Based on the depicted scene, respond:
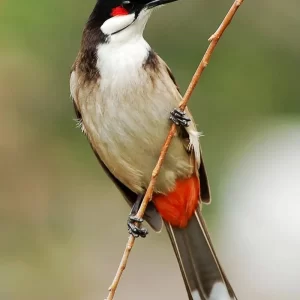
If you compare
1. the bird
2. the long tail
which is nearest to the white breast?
the bird

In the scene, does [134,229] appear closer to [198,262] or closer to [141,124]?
[198,262]

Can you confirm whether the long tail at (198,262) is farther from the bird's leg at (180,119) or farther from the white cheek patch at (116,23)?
the white cheek patch at (116,23)

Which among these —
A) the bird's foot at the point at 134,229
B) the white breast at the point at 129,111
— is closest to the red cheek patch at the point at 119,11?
the white breast at the point at 129,111

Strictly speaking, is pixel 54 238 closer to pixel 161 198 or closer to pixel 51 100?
pixel 51 100

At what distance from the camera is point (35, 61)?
6.71 metres

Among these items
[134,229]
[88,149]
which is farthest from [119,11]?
[88,149]

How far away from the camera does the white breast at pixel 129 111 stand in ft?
11.6

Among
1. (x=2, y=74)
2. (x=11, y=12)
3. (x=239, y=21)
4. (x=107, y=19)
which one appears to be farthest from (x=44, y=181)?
(x=107, y=19)

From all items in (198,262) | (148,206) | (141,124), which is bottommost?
(198,262)

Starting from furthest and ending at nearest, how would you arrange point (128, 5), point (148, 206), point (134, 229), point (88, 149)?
point (88, 149)
point (148, 206)
point (134, 229)
point (128, 5)

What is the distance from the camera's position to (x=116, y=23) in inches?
138

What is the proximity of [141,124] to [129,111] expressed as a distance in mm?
81

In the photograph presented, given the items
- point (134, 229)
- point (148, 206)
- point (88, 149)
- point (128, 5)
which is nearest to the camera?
point (128, 5)

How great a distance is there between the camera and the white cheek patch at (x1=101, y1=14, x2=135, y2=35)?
347 centimetres
